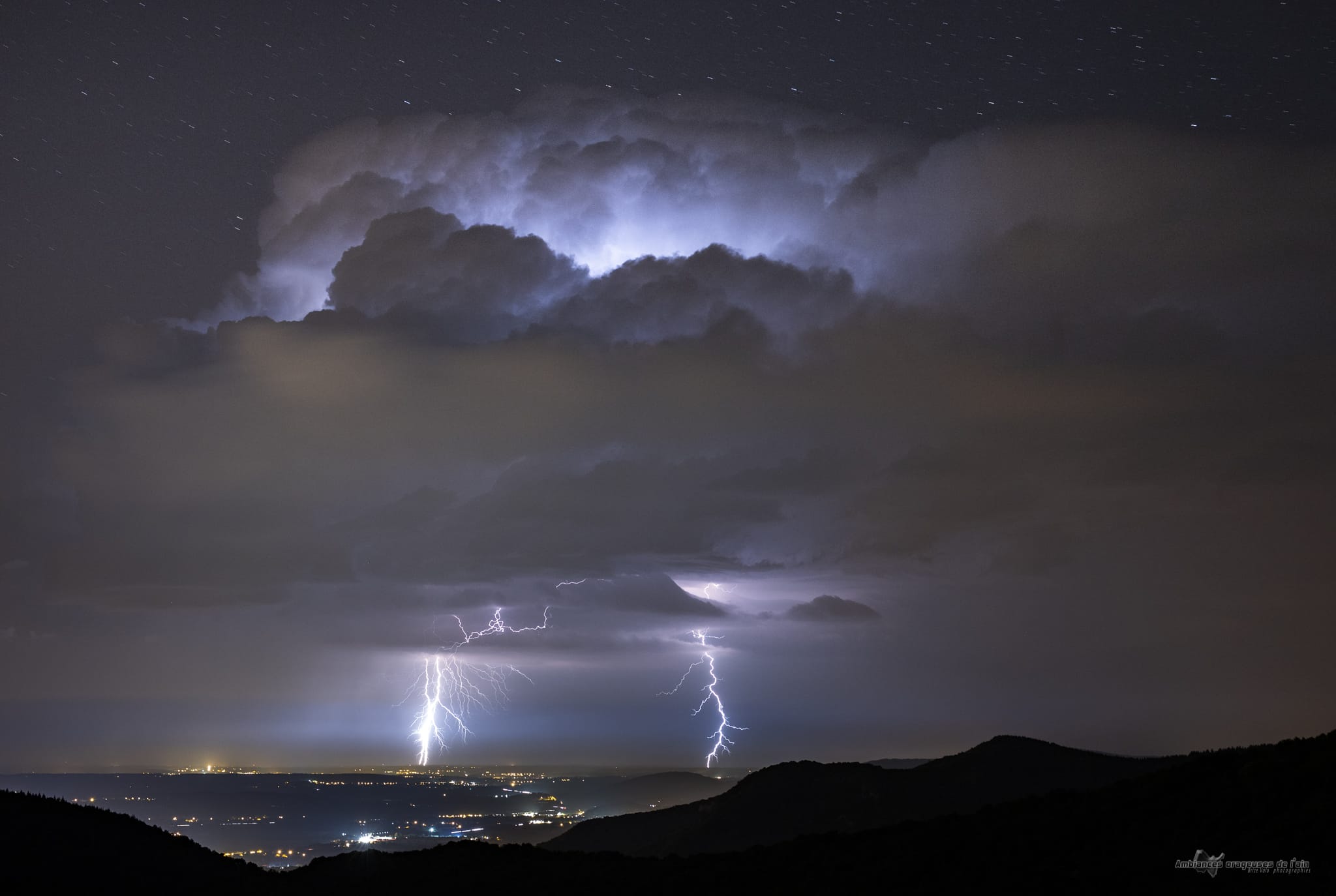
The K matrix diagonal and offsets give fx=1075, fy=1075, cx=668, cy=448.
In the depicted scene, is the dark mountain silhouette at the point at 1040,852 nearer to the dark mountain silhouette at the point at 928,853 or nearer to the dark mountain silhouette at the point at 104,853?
the dark mountain silhouette at the point at 928,853

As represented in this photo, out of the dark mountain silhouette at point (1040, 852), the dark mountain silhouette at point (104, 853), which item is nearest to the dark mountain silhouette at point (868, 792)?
the dark mountain silhouette at point (1040, 852)

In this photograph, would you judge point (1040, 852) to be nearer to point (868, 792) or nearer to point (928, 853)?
point (928, 853)

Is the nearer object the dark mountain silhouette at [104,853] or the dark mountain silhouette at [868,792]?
the dark mountain silhouette at [104,853]

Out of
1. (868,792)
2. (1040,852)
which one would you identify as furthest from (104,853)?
(868,792)

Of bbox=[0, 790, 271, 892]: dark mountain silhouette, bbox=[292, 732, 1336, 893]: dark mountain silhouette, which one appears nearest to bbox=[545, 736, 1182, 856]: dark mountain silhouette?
bbox=[292, 732, 1336, 893]: dark mountain silhouette

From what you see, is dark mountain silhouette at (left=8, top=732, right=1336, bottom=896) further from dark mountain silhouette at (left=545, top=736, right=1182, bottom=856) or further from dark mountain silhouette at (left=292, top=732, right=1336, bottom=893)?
dark mountain silhouette at (left=545, top=736, right=1182, bottom=856)

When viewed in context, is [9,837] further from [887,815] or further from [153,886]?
[887,815]

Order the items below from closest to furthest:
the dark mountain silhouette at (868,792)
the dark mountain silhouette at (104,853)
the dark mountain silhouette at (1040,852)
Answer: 1. the dark mountain silhouette at (1040,852)
2. the dark mountain silhouette at (104,853)
3. the dark mountain silhouette at (868,792)
